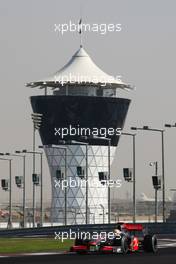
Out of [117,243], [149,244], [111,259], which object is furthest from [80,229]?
[111,259]

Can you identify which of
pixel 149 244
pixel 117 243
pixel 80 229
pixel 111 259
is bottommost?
pixel 80 229

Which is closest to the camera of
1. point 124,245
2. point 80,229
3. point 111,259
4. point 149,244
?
point 111,259

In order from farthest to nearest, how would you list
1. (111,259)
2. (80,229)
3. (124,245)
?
1. (80,229)
2. (124,245)
3. (111,259)

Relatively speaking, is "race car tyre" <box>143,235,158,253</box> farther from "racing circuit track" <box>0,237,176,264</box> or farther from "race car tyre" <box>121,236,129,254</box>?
"racing circuit track" <box>0,237,176,264</box>

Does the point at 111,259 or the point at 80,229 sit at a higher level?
the point at 111,259

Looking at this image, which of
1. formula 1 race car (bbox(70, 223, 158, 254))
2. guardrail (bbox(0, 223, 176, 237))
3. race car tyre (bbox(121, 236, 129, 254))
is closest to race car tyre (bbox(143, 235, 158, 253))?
formula 1 race car (bbox(70, 223, 158, 254))

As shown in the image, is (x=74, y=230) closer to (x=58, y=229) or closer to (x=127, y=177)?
(x=58, y=229)

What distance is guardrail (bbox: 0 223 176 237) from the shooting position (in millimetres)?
87500

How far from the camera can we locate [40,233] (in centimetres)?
9400

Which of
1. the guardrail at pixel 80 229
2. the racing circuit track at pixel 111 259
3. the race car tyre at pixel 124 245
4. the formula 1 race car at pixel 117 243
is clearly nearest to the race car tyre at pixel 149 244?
the formula 1 race car at pixel 117 243

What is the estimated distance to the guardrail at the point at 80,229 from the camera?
87.5m

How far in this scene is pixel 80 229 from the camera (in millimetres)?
94125

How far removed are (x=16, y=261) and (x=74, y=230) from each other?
50823 millimetres

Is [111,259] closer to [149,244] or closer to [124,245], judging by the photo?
[124,245]
